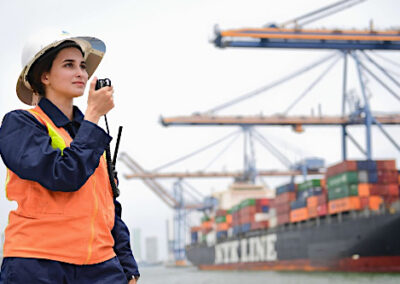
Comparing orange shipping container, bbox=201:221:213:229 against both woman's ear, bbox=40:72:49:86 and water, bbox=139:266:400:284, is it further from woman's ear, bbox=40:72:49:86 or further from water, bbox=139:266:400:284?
woman's ear, bbox=40:72:49:86

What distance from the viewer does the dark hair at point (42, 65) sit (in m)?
1.66

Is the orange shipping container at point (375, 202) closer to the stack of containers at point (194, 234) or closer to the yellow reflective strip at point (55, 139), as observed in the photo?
the yellow reflective strip at point (55, 139)

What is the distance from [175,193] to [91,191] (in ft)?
203

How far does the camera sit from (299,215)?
31.2 meters

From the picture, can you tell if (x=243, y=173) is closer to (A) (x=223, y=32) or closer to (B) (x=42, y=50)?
(A) (x=223, y=32)

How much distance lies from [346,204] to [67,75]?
25.9 metres

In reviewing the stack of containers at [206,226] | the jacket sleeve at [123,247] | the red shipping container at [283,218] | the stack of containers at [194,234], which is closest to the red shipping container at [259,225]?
the red shipping container at [283,218]

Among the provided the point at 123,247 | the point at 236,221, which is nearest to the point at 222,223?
the point at 236,221

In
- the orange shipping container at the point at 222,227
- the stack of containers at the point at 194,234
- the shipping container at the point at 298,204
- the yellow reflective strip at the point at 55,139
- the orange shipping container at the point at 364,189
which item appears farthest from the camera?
the stack of containers at the point at 194,234

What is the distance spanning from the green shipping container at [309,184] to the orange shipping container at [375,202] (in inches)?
158

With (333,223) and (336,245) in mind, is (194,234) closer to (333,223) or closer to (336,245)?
(333,223)

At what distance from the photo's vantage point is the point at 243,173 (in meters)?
52.1

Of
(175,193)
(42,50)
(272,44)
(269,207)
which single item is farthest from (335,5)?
(175,193)

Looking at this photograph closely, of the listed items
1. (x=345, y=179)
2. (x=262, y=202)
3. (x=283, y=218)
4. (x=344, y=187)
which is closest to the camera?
(x=345, y=179)
